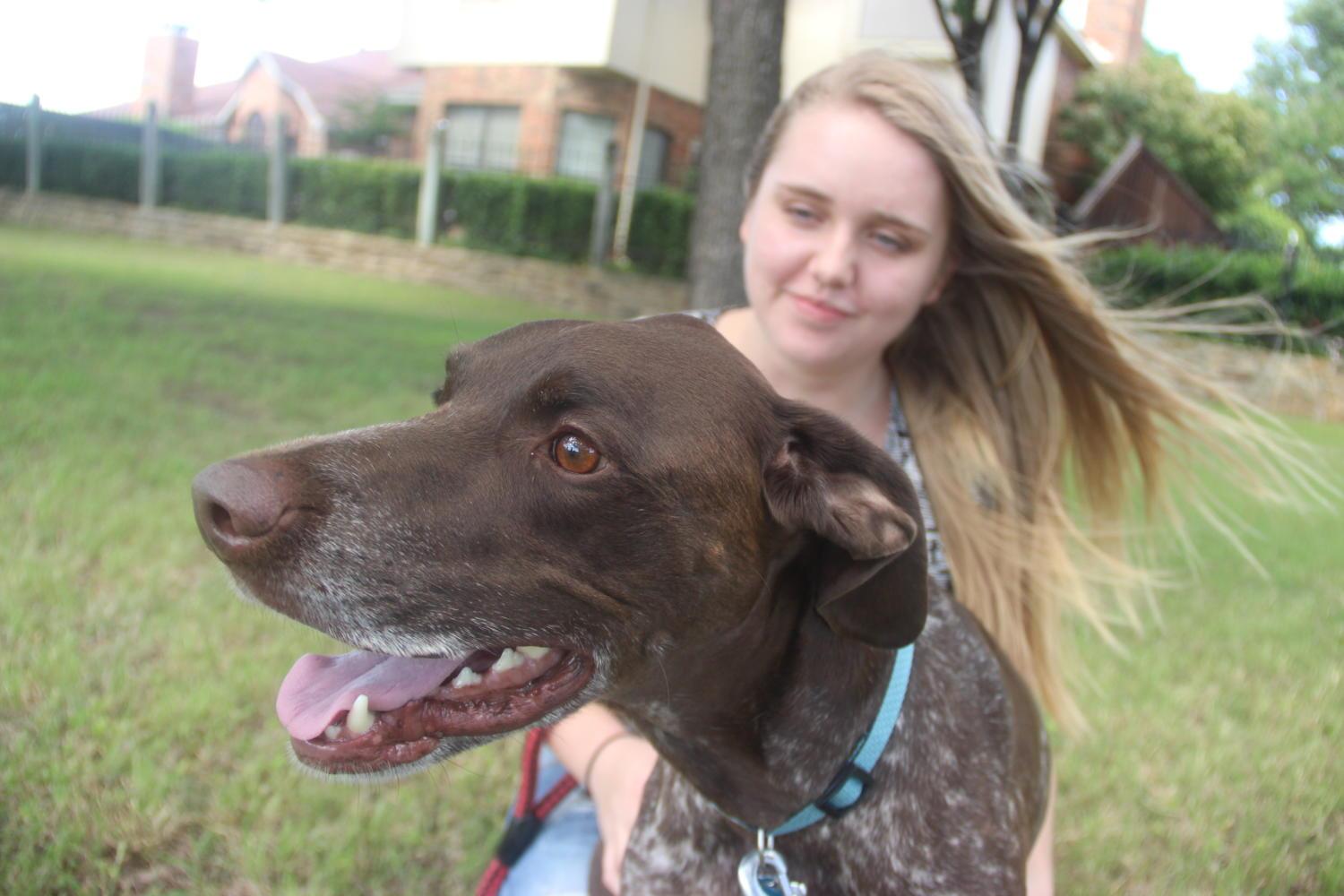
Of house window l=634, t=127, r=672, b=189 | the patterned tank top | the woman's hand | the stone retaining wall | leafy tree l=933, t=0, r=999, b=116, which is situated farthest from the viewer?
house window l=634, t=127, r=672, b=189

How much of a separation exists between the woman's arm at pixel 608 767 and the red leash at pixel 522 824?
4.0 inches

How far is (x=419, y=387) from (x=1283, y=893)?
21.8ft

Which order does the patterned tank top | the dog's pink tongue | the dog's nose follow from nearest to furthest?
the dog's nose, the dog's pink tongue, the patterned tank top

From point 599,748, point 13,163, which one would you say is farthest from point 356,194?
point 599,748

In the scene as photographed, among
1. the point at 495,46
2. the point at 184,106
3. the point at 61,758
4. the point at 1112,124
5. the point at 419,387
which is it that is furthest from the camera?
the point at 184,106

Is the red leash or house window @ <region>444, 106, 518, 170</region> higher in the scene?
house window @ <region>444, 106, 518, 170</region>

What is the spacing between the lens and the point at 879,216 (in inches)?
129

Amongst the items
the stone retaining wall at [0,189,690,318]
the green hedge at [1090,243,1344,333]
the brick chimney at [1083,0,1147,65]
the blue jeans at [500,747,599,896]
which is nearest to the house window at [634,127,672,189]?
the stone retaining wall at [0,189,690,318]

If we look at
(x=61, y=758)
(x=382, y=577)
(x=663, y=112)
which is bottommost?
(x=61, y=758)

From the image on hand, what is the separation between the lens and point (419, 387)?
8.48 meters

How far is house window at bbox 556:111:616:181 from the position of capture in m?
22.4

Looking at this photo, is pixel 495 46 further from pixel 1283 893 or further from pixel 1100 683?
pixel 1283 893

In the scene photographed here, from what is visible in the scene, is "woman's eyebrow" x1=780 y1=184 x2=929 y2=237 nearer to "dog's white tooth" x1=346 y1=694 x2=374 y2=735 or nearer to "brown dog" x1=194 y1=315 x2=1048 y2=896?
"brown dog" x1=194 y1=315 x2=1048 y2=896

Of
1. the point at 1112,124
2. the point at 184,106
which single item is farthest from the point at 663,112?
the point at 184,106
